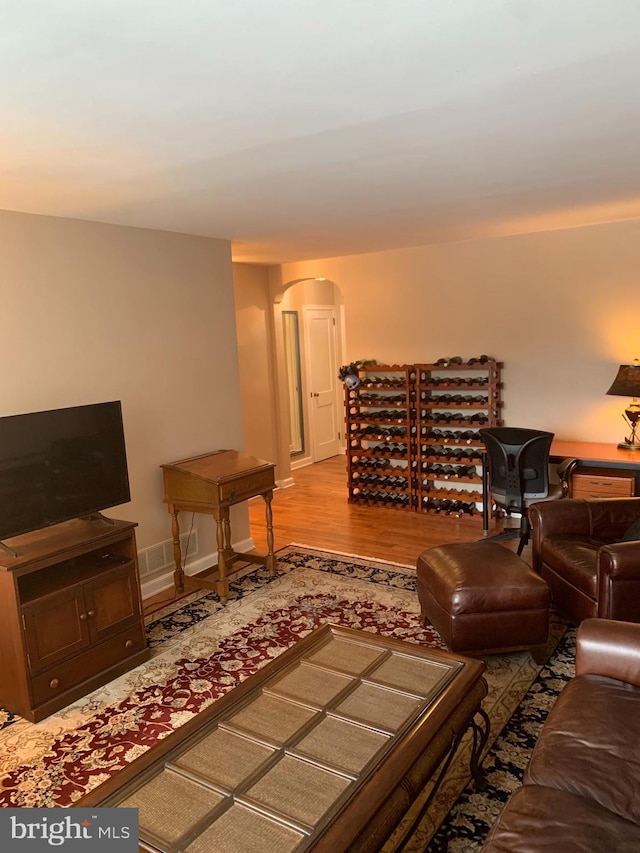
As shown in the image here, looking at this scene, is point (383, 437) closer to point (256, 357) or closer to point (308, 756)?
point (256, 357)

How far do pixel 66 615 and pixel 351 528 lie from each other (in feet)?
9.58

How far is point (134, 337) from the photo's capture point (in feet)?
13.1

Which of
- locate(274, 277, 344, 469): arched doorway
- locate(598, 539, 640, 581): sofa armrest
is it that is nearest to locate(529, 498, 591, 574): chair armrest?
locate(598, 539, 640, 581): sofa armrest

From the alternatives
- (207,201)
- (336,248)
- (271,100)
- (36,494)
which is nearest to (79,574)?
(36,494)

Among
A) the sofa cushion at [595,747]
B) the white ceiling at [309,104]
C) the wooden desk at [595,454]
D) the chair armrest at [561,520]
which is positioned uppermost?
the white ceiling at [309,104]

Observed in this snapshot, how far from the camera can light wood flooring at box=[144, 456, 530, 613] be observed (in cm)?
489

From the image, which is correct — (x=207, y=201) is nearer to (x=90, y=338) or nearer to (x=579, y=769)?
(x=90, y=338)

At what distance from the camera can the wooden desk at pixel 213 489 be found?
13.0 feet

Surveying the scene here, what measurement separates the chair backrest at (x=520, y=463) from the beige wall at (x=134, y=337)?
2000 millimetres

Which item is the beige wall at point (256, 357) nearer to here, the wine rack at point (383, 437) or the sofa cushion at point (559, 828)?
the wine rack at point (383, 437)

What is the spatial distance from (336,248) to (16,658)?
13.0 ft

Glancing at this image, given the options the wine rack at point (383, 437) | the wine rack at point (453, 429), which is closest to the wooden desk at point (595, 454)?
the wine rack at point (453, 429)

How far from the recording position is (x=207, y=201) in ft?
10.7

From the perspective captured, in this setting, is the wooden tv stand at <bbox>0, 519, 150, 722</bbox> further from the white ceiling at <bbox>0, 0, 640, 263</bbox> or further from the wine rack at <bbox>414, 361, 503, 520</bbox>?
the wine rack at <bbox>414, 361, 503, 520</bbox>
